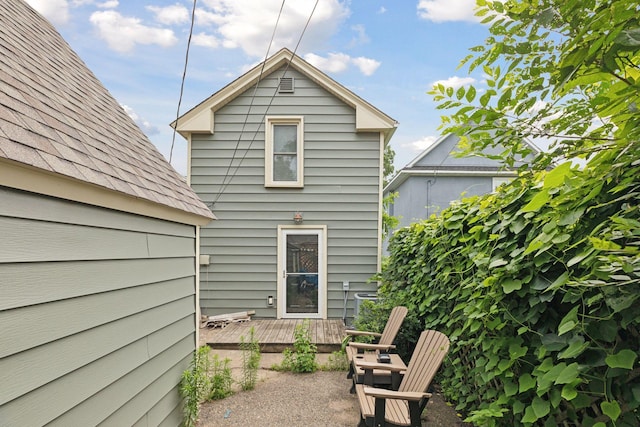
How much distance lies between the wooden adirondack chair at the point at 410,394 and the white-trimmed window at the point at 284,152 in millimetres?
4404

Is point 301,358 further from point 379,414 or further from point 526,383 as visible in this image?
point 526,383

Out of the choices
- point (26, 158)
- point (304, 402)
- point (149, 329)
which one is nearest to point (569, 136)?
point (26, 158)

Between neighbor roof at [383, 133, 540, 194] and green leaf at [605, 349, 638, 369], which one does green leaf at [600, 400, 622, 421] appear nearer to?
green leaf at [605, 349, 638, 369]

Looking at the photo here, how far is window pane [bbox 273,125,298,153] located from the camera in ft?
23.1

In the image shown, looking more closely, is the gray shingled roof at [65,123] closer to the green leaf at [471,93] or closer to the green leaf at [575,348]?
the green leaf at [471,93]

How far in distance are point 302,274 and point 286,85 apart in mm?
3915

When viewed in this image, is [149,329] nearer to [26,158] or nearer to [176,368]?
[176,368]

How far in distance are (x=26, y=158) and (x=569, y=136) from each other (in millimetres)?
2224

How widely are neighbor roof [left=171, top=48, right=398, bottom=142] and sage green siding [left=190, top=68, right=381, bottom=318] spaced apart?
0.55 ft

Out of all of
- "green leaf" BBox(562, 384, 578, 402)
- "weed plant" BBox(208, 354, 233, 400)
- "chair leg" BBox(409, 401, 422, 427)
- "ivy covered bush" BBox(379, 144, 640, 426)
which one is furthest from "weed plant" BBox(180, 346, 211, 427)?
"green leaf" BBox(562, 384, 578, 402)

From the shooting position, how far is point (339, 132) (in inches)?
272

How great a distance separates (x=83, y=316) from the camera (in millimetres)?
1825

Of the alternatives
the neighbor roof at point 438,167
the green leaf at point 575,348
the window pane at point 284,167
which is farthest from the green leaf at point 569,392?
the neighbor roof at point 438,167

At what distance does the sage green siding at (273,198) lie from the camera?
688 centimetres
